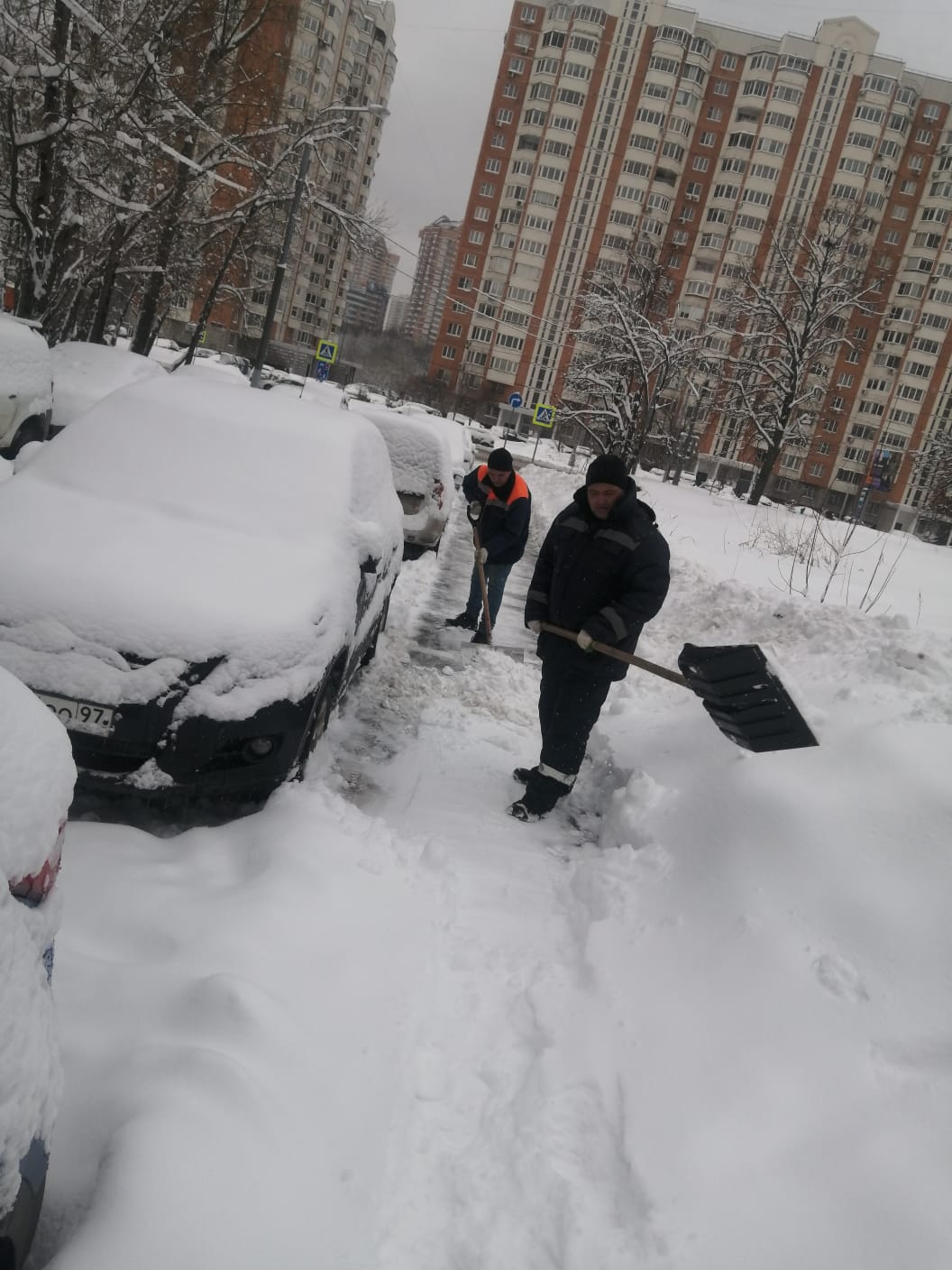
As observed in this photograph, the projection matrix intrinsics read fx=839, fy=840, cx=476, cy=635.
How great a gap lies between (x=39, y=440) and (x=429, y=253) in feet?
420

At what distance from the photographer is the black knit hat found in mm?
4148

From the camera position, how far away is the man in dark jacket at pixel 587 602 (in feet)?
13.8

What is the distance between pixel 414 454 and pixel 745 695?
23.7 feet

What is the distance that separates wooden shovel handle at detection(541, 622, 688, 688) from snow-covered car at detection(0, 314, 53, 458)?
7676mm

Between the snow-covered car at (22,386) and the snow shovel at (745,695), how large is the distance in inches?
318

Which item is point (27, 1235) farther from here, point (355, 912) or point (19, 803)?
point (355, 912)

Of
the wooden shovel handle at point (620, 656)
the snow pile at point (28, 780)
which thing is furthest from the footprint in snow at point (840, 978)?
the snow pile at point (28, 780)

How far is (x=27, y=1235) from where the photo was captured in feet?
4.38

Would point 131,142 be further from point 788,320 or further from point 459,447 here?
point 788,320

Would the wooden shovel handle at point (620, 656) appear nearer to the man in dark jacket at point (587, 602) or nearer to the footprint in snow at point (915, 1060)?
the man in dark jacket at point (587, 602)

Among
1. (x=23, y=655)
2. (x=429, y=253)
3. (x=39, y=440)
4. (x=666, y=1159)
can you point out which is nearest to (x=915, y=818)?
(x=666, y=1159)

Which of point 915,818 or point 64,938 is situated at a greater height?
point 915,818

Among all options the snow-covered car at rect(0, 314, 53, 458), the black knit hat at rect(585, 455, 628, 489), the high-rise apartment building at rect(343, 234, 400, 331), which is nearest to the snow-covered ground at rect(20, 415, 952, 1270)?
the black knit hat at rect(585, 455, 628, 489)

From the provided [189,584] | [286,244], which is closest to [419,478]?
[189,584]
